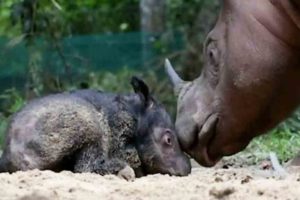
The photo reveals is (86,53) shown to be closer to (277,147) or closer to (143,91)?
(277,147)

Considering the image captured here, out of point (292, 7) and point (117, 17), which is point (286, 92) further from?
point (117, 17)

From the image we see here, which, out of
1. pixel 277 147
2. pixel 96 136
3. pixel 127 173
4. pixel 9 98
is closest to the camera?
pixel 127 173

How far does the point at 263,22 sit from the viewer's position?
5402mm

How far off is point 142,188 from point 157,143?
5.19ft

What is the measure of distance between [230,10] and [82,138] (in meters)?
1.03

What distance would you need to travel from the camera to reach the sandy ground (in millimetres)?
3754

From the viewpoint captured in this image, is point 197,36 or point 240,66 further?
point 197,36

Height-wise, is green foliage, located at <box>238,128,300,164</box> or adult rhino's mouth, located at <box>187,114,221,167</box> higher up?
adult rhino's mouth, located at <box>187,114,221,167</box>

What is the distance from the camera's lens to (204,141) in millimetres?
5691

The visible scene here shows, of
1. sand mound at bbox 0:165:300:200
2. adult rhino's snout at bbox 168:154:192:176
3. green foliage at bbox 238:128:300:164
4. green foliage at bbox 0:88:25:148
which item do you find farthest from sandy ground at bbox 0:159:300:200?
green foliage at bbox 0:88:25:148

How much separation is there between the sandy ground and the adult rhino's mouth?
1.18 meters

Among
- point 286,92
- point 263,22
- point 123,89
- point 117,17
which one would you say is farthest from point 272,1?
→ point 117,17

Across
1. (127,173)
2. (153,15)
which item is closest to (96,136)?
(127,173)

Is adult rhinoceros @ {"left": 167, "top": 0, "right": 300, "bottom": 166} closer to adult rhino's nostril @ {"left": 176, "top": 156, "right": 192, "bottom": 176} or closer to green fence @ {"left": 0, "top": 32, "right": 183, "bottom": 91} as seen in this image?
adult rhino's nostril @ {"left": 176, "top": 156, "right": 192, "bottom": 176}
